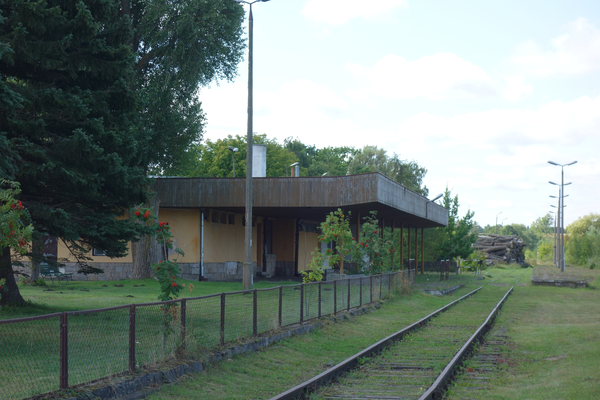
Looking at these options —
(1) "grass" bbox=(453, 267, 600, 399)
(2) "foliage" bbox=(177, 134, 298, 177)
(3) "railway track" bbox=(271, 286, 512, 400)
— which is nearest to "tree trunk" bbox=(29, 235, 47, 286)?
(3) "railway track" bbox=(271, 286, 512, 400)

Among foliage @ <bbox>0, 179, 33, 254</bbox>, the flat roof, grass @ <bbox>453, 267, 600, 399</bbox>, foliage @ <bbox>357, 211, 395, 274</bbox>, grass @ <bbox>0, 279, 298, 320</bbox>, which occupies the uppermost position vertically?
the flat roof

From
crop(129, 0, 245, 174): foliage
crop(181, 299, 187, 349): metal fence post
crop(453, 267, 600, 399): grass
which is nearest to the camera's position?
crop(453, 267, 600, 399): grass

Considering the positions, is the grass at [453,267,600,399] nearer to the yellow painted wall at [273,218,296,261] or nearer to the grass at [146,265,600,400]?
the grass at [146,265,600,400]

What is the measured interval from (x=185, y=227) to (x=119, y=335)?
23257mm

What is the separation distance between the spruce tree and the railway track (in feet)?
21.3

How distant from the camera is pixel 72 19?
13188mm

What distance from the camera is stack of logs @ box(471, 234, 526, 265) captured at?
3265 inches

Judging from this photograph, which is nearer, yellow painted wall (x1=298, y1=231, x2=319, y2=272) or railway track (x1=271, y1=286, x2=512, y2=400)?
railway track (x1=271, y1=286, x2=512, y2=400)

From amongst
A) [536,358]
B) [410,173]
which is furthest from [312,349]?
[410,173]

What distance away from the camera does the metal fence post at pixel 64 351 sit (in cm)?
736

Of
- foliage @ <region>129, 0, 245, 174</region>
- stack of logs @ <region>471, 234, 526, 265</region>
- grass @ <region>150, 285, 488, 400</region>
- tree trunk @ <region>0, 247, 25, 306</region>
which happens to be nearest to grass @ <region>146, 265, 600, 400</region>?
grass @ <region>150, 285, 488, 400</region>

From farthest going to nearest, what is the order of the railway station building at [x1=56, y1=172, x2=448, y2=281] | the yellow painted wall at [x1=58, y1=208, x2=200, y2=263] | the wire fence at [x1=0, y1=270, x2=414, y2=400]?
the yellow painted wall at [x1=58, y1=208, x2=200, y2=263]
the railway station building at [x1=56, y1=172, x2=448, y2=281]
the wire fence at [x1=0, y1=270, x2=414, y2=400]

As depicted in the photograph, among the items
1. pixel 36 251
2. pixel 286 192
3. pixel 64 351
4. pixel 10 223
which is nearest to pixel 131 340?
pixel 64 351

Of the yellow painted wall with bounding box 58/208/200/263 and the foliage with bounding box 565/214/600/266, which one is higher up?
the yellow painted wall with bounding box 58/208/200/263
